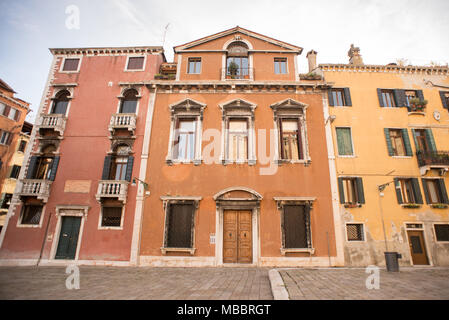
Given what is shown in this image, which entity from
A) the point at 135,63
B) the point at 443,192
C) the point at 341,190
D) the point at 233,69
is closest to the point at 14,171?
the point at 135,63

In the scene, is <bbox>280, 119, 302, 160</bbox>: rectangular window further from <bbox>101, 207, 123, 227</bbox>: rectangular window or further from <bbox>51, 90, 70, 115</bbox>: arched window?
<bbox>51, 90, 70, 115</bbox>: arched window

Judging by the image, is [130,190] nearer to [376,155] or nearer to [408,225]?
[376,155]

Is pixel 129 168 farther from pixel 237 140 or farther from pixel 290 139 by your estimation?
pixel 290 139

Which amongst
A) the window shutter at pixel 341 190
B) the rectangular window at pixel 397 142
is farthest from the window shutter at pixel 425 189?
the window shutter at pixel 341 190

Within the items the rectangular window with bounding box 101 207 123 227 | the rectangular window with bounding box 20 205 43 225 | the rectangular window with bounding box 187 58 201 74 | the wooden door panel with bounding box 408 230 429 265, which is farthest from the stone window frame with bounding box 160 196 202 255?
the wooden door panel with bounding box 408 230 429 265

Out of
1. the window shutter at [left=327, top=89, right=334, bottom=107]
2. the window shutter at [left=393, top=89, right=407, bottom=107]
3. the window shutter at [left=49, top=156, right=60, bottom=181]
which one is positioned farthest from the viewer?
the window shutter at [left=393, top=89, right=407, bottom=107]

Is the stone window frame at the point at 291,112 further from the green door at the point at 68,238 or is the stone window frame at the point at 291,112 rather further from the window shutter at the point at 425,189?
the green door at the point at 68,238

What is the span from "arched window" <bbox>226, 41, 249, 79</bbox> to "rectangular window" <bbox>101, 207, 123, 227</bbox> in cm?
1134

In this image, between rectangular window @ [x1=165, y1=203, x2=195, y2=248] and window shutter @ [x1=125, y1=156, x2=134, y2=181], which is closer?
rectangular window @ [x1=165, y1=203, x2=195, y2=248]

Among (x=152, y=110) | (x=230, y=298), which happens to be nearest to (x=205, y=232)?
(x=230, y=298)

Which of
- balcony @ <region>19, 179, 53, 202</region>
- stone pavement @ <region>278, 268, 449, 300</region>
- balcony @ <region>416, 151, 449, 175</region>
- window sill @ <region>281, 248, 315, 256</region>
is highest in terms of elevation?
balcony @ <region>416, 151, 449, 175</region>

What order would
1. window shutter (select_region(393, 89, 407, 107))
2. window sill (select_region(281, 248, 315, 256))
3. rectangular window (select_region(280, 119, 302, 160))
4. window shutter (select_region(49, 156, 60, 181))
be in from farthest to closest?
1. window shutter (select_region(393, 89, 407, 107))
2. rectangular window (select_region(280, 119, 302, 160))
3. window shutter (select_region(49, 156, 60, 181))
4. window sill (select_region(281, 248, 315, 256))

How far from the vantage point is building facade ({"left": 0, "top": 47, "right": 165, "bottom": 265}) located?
1225 centimetres
